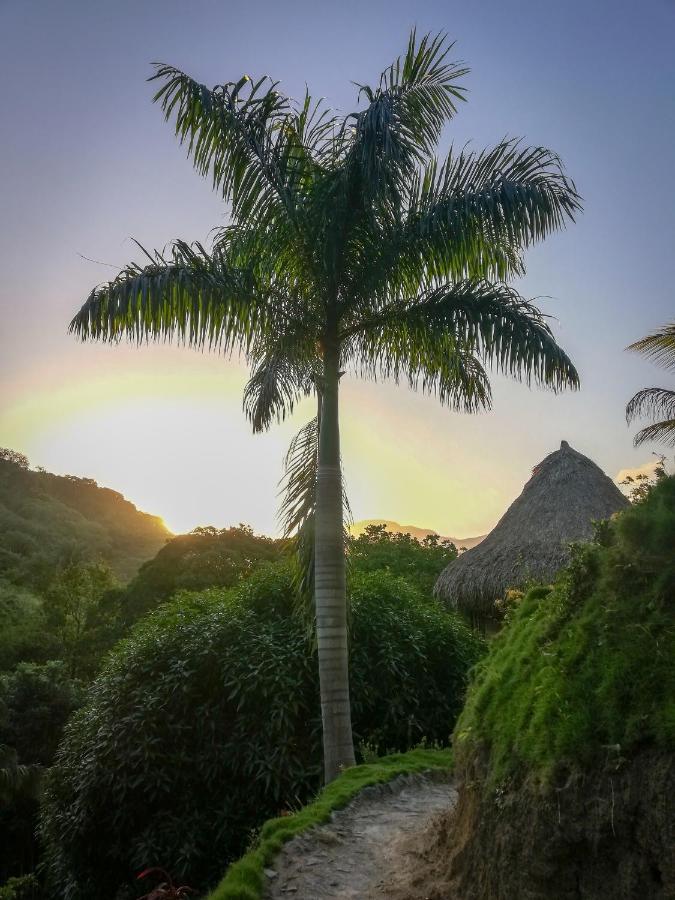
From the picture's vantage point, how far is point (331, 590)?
892 centimetres

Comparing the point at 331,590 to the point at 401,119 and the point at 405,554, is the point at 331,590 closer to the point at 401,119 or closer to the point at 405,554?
the point at 401,119

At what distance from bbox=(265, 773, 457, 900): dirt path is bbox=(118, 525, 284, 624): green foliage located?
1329 cm

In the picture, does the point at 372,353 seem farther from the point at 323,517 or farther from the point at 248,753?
the point at 248,753

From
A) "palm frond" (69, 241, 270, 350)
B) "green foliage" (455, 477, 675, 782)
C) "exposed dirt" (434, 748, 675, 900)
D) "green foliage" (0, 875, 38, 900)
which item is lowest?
"green foliage" (0, 875, 38, 900)

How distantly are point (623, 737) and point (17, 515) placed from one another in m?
47.8

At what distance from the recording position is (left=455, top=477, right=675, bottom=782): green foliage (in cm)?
348

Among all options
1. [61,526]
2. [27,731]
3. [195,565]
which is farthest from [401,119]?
[61,526]

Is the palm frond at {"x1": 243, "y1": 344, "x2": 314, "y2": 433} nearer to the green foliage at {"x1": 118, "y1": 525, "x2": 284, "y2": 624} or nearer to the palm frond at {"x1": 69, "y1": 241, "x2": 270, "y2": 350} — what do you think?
the palm frond at {"x1": 69, "y1": 241, "x2": 270, "y2": 350}

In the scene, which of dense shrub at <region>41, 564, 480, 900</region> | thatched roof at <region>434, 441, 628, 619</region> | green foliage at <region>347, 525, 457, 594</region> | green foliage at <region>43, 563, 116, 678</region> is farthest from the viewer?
green foliage at <region>43, 563, 116, 678</region>

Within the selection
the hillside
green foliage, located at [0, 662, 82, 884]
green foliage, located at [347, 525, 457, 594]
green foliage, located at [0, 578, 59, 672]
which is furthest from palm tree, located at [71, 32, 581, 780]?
the hillside

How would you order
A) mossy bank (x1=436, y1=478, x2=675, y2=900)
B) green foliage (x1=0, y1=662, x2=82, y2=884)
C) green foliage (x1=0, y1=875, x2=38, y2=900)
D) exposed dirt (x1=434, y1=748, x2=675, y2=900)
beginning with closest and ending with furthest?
exposed dirt (x1=434, y1=748, x2=675, y2=900)
mossy bank (x1=436, y1=478, x2=675, y2=900)
green foliage (x1=0, y1=875, x2=38, y2=900)
green foliage (x1=0, y1=662, x2=82, y2=884)

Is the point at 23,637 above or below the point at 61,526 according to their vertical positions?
below

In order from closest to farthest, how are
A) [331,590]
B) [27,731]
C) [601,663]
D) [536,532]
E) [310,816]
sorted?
1. [601,663]
2. [310,816]
3. [331,590]
4. [536,532]
5. [27,731]

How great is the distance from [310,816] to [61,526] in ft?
147
